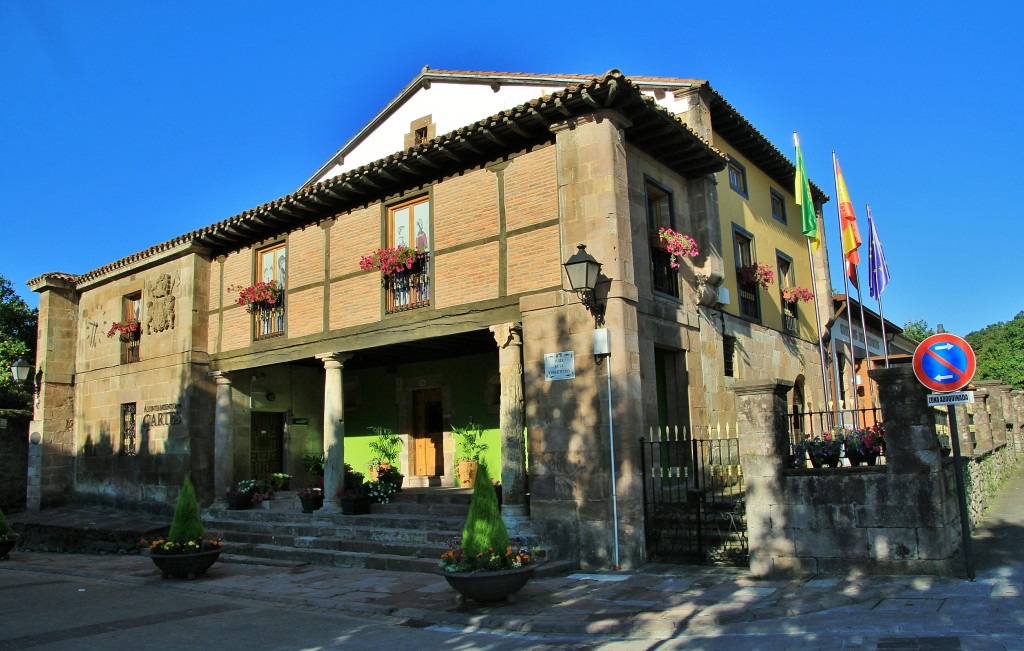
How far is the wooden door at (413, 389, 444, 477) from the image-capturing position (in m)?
15.7

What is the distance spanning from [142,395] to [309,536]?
22.4ft

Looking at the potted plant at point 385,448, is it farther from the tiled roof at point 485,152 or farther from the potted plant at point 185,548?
the potted plant at point 185,548

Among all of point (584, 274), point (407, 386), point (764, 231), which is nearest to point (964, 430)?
point (764, 231)

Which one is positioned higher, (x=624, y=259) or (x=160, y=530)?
(x=624, y=259)

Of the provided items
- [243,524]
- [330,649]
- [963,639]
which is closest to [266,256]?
[243,524]

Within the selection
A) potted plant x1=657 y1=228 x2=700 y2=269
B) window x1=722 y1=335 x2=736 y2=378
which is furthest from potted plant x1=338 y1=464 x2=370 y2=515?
window x1=722 y1=335 x2=736 y2=378

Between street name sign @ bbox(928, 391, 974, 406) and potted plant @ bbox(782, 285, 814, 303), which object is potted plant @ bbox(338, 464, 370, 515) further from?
potted plant @ bbox(782, 285, 814, 303)

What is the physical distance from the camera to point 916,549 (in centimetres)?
764

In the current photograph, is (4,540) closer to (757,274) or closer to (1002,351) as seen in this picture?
(757,274)

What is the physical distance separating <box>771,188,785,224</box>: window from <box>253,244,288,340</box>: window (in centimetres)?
1086

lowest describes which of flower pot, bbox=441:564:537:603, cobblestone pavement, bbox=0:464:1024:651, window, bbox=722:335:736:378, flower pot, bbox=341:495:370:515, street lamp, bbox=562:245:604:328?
cobblestone pavement, bbox=0:464:1024:651

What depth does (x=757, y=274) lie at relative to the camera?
585 inches

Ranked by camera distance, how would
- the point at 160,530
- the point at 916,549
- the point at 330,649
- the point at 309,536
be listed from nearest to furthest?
the point at 330,649 < the point at 916,549 < the point at 309,536 < the point at 160,530

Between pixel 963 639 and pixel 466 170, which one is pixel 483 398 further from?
pixel 963 639
